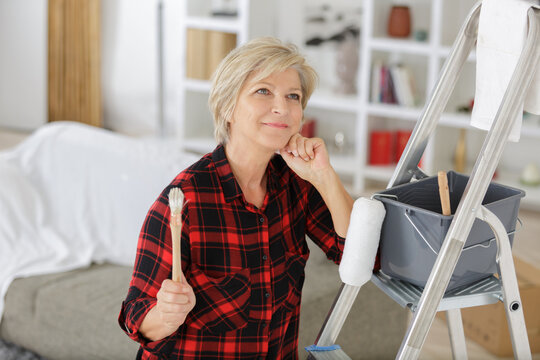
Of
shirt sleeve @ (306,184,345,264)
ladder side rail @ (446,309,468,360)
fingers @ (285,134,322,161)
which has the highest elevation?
fingers @ (285,134,322,161)

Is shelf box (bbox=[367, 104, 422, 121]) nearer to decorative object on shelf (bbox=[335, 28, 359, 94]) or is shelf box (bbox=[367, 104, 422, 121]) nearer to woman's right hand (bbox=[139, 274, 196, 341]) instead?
decorative object on shelf (bbox=[335, 28, 359, 94])

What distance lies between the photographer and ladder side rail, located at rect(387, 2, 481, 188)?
152 centimetres

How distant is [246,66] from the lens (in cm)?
153

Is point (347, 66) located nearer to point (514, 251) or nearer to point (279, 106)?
point (514, 251)

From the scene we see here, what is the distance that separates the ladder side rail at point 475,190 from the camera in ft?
4.30

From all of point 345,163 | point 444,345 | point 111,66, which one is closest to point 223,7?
point 111,66

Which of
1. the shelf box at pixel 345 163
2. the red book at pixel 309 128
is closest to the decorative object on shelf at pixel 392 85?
the shelf box at pixel 345 163

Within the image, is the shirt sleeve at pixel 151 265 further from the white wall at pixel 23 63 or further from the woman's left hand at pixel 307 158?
the white wall at pixel 23 63

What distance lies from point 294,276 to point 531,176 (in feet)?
11.8

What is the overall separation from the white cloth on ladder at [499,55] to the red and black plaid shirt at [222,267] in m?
0.45

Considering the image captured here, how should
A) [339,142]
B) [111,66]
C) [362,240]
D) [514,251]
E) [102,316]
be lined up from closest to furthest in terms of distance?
[362,240], [102,316], [514,251], [339,142], [111,66]

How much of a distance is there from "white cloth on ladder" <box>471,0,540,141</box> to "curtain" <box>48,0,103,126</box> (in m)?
5.63

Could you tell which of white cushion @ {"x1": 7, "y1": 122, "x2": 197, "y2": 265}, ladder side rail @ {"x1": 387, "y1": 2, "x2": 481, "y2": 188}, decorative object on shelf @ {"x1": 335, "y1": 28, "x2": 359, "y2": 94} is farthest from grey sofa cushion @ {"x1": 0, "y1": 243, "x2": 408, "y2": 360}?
decorative object on shelf @ {"x1": 335, "y1": 28, "x2": 359, "y2": 94}

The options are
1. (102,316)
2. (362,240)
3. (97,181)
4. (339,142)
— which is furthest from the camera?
(339,142)
